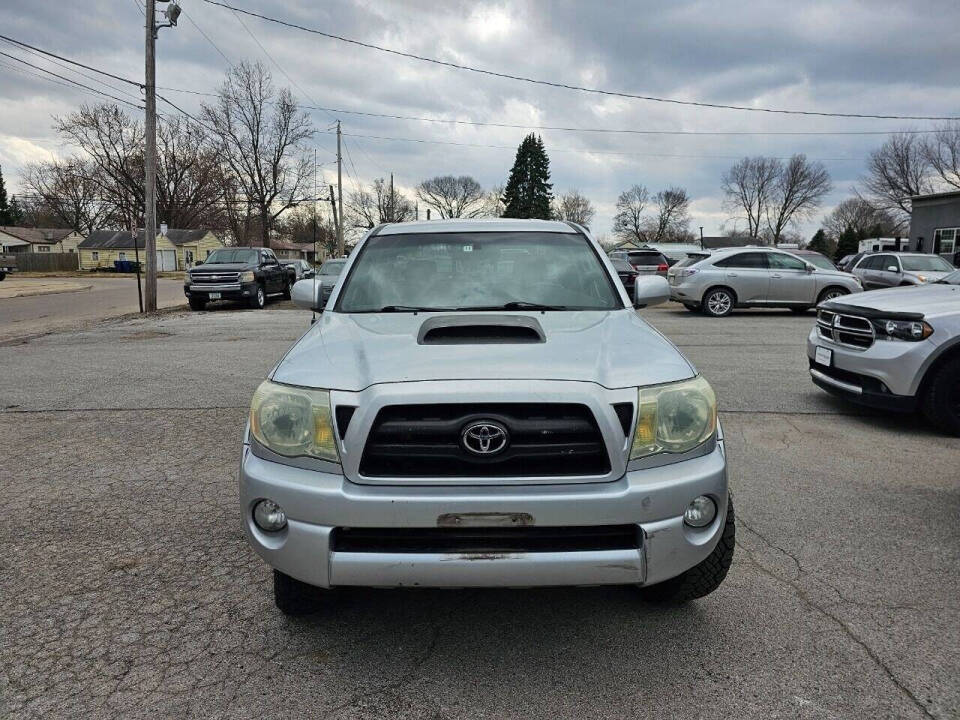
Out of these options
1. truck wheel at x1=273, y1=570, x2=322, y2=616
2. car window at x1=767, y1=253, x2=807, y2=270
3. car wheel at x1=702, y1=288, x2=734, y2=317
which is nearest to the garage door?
car wheel at x1=702, y1=288, x2=734, y2=317

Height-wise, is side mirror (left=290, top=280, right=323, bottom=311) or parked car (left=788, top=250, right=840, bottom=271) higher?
parked car (left=788, top=250, right=840, bottom=271)

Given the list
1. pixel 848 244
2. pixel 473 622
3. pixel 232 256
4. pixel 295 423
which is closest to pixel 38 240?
pixel 232 256

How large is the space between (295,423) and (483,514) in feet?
2.49

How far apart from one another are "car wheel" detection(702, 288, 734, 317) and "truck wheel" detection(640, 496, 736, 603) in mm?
14659

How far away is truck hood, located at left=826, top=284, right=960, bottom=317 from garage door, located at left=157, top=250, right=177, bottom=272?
263 ft

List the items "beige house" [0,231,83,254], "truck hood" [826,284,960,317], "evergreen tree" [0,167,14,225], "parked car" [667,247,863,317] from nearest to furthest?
1. "truck hood" [826,284,960,317]
2. "parked car" [667,247,863,317]
3. "beige house" [0,231,83,254]
4. "evergreen tree" [0,167,14,225]

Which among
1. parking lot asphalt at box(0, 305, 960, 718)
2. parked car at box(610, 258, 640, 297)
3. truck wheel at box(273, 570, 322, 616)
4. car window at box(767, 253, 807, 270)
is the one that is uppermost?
car window at box(767, 253, 807, 270)

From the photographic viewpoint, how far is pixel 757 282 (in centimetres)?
1638

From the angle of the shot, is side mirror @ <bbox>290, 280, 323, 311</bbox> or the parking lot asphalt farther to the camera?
side mirror @ <bbox>290, 280, 323, 311</bbox>

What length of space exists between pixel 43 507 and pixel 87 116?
67024 millimetres

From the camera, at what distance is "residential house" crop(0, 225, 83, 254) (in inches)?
3401

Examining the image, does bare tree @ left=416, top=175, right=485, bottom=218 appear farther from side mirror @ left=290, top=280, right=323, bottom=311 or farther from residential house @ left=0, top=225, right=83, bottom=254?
side mirror @ left=290, top=280, right=323, bottom=311

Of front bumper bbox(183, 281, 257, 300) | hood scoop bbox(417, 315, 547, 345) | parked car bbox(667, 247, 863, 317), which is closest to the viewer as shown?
hood scoop bbox(417, 315, 547, 345)

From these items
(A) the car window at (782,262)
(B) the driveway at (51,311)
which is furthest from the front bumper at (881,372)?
(B) the driveway at (51,311)
